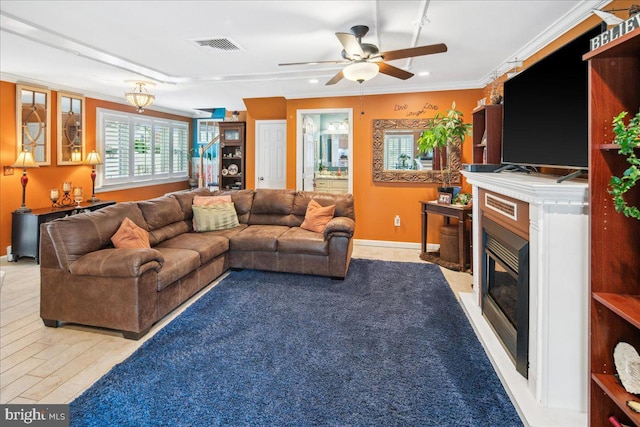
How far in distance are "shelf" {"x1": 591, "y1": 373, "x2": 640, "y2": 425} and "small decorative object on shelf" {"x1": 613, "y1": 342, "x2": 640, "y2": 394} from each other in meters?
0.02

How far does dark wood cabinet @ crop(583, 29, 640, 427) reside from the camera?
1.46 meters

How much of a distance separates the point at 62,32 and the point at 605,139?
434 cm

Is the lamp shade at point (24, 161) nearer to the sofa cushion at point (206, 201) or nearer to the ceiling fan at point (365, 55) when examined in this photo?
the sofa cushion at point (206, 201)

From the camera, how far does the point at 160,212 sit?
398 cm

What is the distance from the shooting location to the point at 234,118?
24.8ft

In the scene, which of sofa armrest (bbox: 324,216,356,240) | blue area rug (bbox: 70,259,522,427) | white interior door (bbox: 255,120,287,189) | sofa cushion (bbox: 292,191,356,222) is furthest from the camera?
white interior door (bbox: 255,120,287,189)

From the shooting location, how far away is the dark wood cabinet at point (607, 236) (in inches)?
57.6

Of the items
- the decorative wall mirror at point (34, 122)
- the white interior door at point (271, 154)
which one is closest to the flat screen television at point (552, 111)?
the white interior door at point (271, 154)

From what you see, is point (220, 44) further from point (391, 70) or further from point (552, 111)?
point (552, 111)

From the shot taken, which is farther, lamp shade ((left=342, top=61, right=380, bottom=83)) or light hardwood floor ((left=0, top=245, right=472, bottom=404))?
lamp shade ((left=342, top=61, right=380, bottom=83))

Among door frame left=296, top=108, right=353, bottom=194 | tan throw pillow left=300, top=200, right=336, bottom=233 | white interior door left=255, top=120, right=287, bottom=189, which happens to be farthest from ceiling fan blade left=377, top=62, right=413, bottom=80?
white interior door left=255, top=120, right=287, bottom=189

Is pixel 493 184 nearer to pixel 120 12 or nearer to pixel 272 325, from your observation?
pixel 272 325

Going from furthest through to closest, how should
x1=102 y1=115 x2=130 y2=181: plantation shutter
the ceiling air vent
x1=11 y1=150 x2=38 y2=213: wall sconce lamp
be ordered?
x1=102 y1=115 x2=130 y2=181: plantation shutter < x1=11 y1=150 x2=38 y2=213: wall sconce lamp < the ceiling air vent

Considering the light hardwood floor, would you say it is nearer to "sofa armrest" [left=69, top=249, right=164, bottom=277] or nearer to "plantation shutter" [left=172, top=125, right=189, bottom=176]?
"sofa armrest" [left=69, top=249, right=164, bottom=277]
